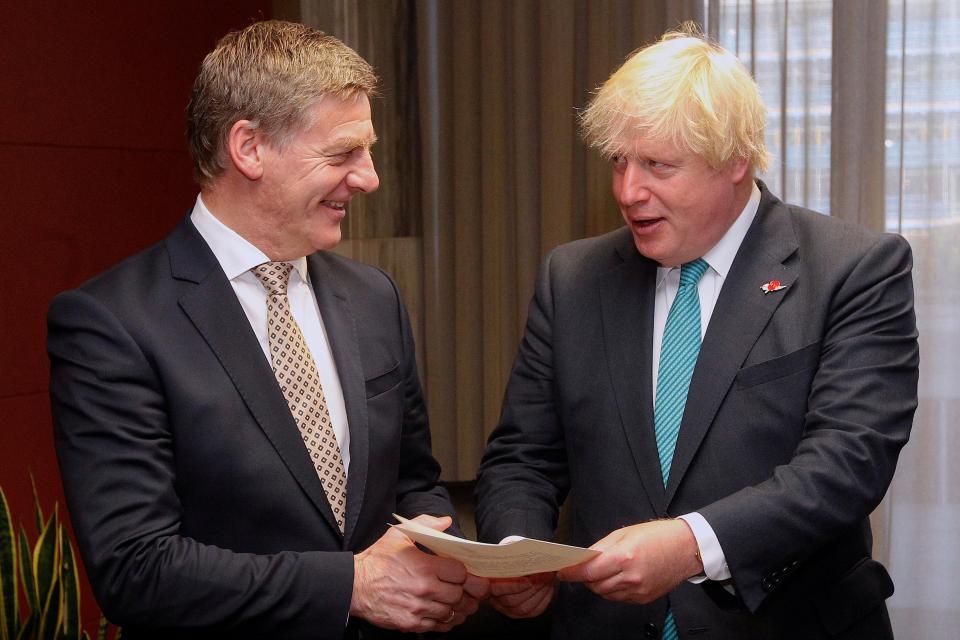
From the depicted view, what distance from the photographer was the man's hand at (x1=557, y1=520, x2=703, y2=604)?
187 cm

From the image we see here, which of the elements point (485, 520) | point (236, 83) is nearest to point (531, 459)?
point (485, 520)

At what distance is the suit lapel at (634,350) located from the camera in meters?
2.10

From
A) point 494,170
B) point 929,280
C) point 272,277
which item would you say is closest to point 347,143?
point 272,277

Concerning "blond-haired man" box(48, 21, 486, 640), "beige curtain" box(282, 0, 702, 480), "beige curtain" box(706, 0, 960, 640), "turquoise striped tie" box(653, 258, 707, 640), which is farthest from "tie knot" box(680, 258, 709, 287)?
"beige curtain" box(282, 0, 702, 480)

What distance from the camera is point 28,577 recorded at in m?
2.89

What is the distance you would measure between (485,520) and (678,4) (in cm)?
271

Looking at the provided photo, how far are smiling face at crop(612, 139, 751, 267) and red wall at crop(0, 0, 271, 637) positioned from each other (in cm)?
193

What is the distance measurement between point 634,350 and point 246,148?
85 centimetres

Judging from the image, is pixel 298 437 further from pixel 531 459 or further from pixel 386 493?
pixel 531 459

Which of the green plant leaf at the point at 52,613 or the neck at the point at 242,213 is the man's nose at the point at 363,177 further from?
the green plant leaf at the point at 52,613

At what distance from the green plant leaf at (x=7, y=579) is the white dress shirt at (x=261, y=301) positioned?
1.20 metres

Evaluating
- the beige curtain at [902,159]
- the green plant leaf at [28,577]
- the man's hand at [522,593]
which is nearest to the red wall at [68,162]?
the green plant leaf at [28,577]

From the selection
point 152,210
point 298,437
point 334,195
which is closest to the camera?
point 298,437

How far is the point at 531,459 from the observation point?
2.33 meters
